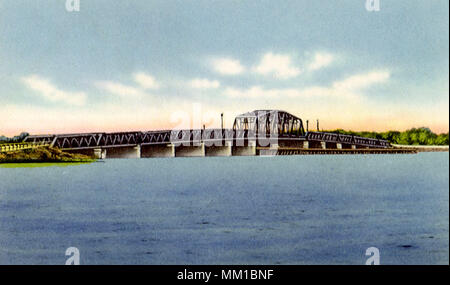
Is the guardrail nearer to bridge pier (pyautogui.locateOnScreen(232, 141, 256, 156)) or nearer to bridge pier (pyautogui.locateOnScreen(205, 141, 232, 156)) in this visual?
bridge pier (pyautogui.locateOnScreen(205, 141, 232, 156))

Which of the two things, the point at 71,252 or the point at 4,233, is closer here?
the point at 71,252

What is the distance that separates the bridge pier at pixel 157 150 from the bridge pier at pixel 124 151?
426cm

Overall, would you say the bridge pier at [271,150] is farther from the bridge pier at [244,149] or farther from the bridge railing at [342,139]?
the bridge pier at [244,149]

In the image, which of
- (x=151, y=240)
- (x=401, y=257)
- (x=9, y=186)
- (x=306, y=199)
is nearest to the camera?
Result: (x=401, y=257)

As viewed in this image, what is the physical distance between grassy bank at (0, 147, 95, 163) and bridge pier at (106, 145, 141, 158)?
16086 millimetres

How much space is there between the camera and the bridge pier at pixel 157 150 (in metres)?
109

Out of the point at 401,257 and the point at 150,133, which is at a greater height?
the point at 150,133

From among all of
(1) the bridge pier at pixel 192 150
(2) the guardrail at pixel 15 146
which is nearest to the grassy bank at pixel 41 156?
(2) the guardrail at pixel 15 146

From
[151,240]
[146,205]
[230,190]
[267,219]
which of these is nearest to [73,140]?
[230,190]

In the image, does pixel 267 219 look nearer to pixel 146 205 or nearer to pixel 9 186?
pixel 146 205

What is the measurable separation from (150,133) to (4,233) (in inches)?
2852

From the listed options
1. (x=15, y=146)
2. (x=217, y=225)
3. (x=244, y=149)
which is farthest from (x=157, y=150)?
(x=217, y=225)
